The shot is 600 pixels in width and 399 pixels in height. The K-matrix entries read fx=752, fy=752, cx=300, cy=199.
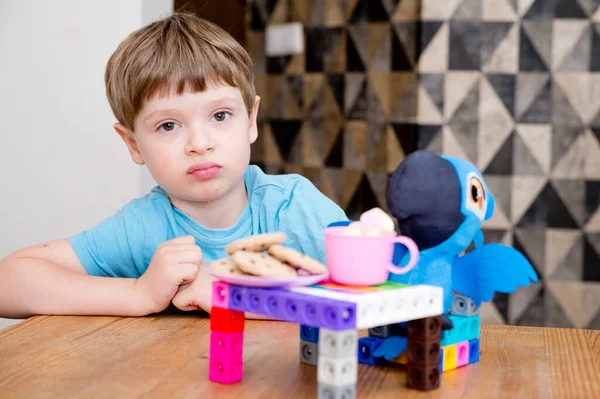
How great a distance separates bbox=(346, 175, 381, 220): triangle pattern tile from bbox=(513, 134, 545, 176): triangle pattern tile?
46 cm

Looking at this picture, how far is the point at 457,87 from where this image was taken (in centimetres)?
215

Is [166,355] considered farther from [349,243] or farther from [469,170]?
[469,170]

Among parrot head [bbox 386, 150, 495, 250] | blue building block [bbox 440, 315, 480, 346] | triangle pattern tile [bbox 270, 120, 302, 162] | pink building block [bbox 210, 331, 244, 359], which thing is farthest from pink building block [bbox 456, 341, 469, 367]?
triangle pattern tile [bbox 270, 120, 302, 162]

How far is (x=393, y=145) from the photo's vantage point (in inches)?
91.1

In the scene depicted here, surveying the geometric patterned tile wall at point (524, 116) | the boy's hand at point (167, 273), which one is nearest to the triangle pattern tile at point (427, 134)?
the geometric patterned tile wall at point (524, 116)

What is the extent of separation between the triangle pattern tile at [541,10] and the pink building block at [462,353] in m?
1.54

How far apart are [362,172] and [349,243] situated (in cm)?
173

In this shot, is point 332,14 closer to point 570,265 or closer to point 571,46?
point 571,46

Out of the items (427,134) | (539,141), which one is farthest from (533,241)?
(427,134)

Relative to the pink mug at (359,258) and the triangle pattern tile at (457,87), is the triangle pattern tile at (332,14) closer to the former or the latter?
the triangle pattern tile at (457,87)

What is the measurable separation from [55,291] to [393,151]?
1424 millimetres

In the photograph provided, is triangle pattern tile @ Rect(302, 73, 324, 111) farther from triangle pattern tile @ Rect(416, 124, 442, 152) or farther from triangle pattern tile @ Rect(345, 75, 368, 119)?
triangle pattern tile @ Rect(416, 124, 442, 152)

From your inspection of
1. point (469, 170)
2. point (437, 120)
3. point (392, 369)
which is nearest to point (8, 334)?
point (392, 369)

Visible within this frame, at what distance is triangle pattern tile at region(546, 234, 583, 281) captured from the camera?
84.4 inches
